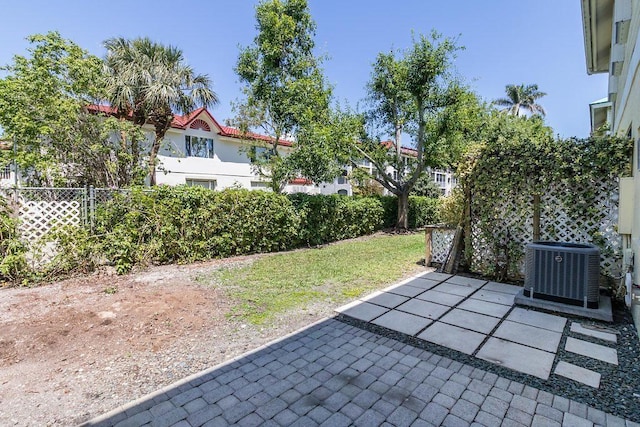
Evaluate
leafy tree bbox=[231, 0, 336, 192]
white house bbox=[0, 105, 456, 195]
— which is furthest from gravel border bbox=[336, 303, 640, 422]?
white house bbox=[0, 105, 456, 195]

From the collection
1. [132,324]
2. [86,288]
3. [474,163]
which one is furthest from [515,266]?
[86,288]

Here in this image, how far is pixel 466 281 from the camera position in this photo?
18.4ft

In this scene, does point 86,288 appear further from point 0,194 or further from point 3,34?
point 3,34

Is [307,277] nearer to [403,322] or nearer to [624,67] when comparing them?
[403,322]

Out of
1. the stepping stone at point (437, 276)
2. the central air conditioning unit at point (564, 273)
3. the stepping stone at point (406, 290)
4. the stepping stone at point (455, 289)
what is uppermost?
the central air conditioning unit at point (564, 273)

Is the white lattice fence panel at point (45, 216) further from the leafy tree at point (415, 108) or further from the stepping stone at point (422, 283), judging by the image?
the leafy tree at point (415, 108)

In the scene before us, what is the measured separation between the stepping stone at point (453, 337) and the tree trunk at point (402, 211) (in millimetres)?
10931

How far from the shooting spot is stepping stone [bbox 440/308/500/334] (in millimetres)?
→ 3691

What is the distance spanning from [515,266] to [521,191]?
1348 mm

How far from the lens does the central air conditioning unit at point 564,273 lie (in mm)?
3984

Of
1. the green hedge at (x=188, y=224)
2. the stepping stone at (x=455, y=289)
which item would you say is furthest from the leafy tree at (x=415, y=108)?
the stepping stone at (x=455, y=289)

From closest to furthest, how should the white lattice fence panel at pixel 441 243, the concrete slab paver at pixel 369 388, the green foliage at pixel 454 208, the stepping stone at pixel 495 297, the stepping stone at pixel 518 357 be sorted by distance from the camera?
the concrete slab paver at pixel 369 388
the stepping stone at pixel 518 357
the stepping stone at pixel 495 297
the green foliage at pixel 454 208
the white lattice fence panel at pixel 441 243

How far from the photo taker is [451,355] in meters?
3.05

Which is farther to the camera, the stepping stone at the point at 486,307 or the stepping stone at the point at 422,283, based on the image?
the stepping stone at the point at 422,283
